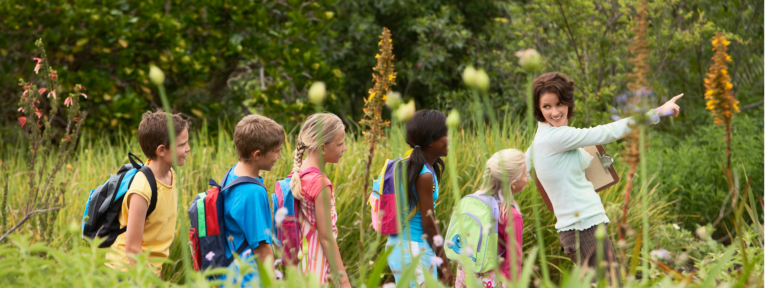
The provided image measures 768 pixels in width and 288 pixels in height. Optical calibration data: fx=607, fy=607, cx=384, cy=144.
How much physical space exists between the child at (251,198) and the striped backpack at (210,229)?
23 mm

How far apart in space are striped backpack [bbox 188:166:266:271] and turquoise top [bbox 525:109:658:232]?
4.45ft

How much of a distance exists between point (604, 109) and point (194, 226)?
546 cm

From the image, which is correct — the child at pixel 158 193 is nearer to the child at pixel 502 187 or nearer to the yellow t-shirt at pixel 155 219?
the yellow t-shirt at pixel 155 219

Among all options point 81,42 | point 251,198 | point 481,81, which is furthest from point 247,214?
point 81,42

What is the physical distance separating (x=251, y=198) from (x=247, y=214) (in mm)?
66

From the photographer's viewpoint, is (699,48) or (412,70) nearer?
(699,48)

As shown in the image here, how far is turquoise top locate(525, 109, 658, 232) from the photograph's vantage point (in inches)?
111

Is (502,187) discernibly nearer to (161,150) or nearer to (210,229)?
(210,229)

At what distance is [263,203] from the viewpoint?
8.11 feet

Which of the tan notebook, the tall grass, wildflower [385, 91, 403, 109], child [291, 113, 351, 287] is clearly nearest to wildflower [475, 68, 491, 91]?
wildflower [385, 91, 403, 109]

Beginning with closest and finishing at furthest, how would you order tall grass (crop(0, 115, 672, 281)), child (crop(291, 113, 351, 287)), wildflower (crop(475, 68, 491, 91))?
wildflower (crop(475, 68, 491, 91))
child (crop(291, 113, 351, 287))
tall grass (crop(0, 115, 672, 281))

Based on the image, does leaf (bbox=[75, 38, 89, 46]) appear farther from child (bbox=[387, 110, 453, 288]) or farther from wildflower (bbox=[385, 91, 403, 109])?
wildflower (bbox=[385, 91, 403, 109])

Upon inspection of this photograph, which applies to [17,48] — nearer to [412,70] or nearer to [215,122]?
[215,122]

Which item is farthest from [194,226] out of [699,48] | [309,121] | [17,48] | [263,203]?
[699,48]
